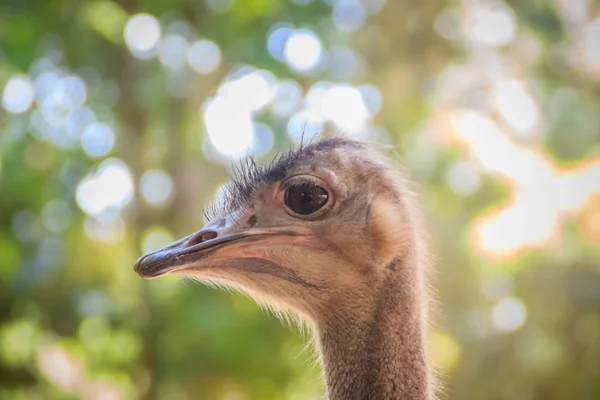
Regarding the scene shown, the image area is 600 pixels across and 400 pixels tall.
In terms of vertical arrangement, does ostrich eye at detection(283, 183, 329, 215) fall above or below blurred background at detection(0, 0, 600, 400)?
below

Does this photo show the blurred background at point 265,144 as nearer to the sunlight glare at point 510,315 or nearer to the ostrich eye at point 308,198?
the sunlight glare at point 510,315

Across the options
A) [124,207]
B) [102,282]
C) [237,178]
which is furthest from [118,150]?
[237,178]

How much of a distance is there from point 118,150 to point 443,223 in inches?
55.6

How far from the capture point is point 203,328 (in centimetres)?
277

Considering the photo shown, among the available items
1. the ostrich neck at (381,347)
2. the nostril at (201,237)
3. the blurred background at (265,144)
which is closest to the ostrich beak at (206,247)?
the nostril at (201,237)

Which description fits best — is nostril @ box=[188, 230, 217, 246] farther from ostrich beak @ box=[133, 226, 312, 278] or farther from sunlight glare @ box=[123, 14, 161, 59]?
sunlight glare @ box=[123, 14, 161, 59]

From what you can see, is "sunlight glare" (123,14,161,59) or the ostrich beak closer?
the ostrich beak

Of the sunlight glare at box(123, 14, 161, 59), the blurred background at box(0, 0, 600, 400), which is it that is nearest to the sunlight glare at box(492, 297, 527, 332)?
the blurred background at box(0, 0, 600, 400)

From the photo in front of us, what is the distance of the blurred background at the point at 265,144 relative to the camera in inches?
109

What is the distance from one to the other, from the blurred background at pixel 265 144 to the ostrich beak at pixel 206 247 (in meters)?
1.68

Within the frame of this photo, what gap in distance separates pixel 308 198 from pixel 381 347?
23 centimetres

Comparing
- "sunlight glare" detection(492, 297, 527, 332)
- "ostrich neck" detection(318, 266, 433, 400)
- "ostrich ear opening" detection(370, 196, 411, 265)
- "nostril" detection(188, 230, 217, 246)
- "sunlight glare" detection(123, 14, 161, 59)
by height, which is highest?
"sunlight glare" detection(123, 14, 161, 59)

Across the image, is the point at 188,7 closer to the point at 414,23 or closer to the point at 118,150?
the point at 118,150

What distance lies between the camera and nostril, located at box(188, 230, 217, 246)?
93 cm
